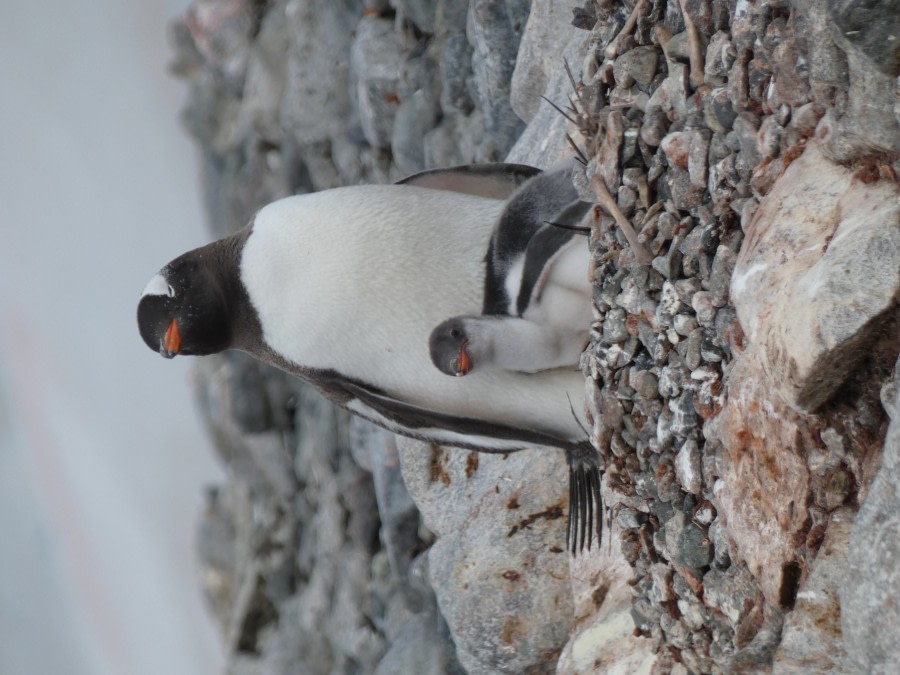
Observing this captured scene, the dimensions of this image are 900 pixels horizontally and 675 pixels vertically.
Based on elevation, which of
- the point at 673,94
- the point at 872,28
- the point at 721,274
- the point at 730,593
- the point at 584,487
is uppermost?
the point at 872,28

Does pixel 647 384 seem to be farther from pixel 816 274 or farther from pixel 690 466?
pixel 816 274

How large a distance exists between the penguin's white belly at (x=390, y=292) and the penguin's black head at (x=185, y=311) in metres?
0.08

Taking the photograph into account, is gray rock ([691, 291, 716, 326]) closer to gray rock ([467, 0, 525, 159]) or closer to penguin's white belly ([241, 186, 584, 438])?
penguin's white belly ([241, 186, 584, 438])

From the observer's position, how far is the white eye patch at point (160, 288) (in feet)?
6.01

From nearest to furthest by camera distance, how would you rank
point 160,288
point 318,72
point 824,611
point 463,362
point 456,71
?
point 824,611
point 463,362
point 160,288
point 456,71
point 318,72

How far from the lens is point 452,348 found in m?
1.44

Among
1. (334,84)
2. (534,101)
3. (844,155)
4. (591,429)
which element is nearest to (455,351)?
(591,429)

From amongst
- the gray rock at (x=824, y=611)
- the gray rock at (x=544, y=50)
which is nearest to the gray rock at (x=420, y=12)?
the gray rock at (x=544, y=50)

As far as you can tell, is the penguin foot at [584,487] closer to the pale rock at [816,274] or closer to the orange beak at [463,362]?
the orange beak at [463,362]

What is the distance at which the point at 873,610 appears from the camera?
33.8 inches

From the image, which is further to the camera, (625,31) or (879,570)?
(625,31)

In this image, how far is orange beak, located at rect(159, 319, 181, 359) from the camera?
70.4 inches

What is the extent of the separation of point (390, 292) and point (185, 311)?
377 millimetres

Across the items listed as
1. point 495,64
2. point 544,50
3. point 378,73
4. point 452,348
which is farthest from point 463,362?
point 378,73
